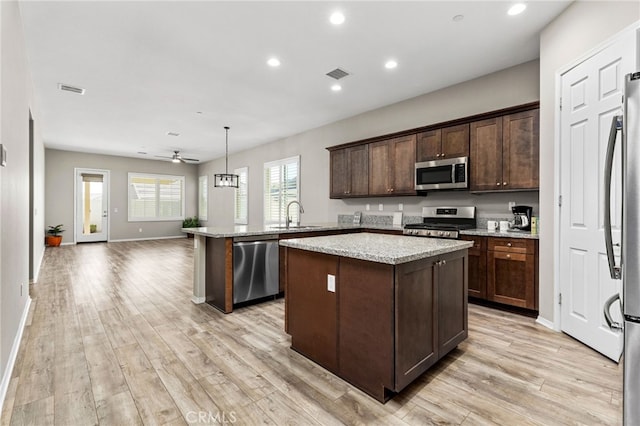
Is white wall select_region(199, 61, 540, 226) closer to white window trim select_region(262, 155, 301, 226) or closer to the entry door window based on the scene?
white window trim select_region(262, 155, 301, 226)

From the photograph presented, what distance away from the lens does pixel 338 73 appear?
157 inches

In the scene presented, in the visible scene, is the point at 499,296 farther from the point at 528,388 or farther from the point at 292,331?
the point at 292,331

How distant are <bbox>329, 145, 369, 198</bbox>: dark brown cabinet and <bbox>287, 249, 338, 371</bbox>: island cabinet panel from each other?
299 cm

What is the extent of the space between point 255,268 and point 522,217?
3.18 meters

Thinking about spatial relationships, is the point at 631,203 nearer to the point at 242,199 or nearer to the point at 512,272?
the point at 512,272

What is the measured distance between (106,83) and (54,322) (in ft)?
10.4

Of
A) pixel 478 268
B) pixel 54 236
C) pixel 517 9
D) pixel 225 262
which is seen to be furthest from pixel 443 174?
pixel 54 236

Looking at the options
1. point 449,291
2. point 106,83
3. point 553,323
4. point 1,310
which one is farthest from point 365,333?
point 106,83

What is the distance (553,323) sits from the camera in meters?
2.88

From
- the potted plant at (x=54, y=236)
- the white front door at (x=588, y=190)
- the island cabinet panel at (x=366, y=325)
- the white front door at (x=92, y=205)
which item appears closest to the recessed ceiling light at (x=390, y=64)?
the white front door at (x=588, y=190)

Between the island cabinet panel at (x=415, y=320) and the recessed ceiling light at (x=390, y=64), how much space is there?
2.73m

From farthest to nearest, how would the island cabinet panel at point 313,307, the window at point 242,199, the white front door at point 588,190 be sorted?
the window at point 242,199 < the white front door at point 588,190 < the island cabinet panel at point 313,307

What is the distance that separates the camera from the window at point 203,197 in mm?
11172

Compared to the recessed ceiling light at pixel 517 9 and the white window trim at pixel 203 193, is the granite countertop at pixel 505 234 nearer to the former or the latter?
the recessed ceiling light at pixel 517 9
